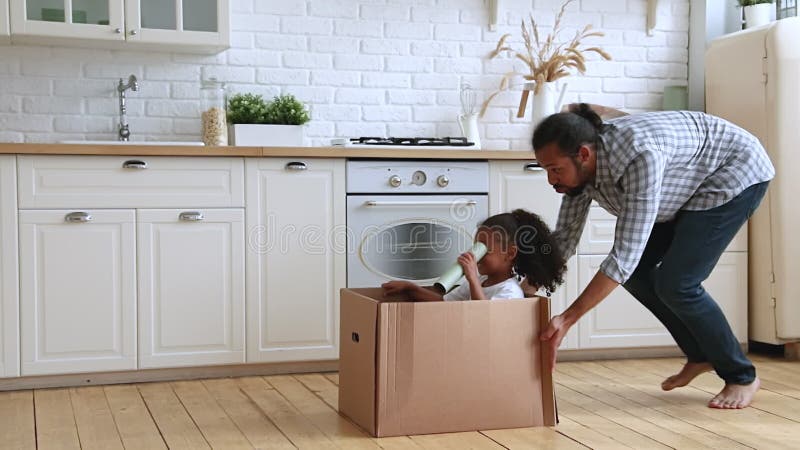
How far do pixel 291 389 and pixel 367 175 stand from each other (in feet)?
2.78

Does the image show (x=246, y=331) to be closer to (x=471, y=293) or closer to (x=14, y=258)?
(x=14, y=258)

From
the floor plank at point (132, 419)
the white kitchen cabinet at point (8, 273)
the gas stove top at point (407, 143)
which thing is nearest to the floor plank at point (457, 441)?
the floor plank at point (132, 419)

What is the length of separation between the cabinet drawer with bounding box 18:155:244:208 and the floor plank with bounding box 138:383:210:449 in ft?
2.10

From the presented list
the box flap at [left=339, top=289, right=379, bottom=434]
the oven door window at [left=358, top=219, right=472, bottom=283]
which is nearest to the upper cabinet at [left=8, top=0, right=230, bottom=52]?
the oven door window at [left=358, top=219, right=472, bottom=283]

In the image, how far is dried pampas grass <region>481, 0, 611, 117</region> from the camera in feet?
13.5

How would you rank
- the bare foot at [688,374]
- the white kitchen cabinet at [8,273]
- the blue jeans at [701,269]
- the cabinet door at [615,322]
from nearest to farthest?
the blue jeans at [701,269] → the bare foot at [688,374] → the white kitchen cabinet at [8,273] → the cabinet door at [615,322]

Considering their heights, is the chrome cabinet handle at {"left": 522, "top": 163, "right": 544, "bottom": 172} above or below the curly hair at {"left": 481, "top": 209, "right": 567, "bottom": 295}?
above

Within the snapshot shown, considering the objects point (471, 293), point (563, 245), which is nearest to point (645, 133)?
point (563, 245)

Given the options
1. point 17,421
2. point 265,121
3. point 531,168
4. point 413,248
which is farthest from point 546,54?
point 17,421

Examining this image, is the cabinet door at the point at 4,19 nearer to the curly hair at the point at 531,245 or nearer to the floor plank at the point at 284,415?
the floor plank at the point at 284,415

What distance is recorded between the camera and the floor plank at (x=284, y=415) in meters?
2.44

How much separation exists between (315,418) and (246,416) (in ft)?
0.69

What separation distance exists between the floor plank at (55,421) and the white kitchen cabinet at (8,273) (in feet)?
0.49

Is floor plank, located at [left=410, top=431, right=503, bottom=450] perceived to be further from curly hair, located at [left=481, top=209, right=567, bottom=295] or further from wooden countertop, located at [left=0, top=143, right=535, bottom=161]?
wooden countertop, located at [left=0, top=143, right=535, bottom=161]
